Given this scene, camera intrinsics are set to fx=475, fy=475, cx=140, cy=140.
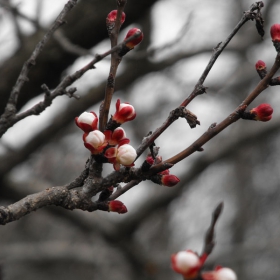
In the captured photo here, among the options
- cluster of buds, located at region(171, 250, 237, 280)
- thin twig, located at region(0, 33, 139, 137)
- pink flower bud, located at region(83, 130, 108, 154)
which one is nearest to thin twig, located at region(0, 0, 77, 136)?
thin twig, located at region(0, 33, 139, 137)

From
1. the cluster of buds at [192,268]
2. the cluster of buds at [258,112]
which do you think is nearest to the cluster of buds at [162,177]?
the cluster of buds at [258,112]

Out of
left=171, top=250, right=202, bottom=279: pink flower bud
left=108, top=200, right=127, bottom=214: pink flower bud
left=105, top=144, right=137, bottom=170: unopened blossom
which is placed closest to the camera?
left=171, top=250, right=202, bottom=279: pink flower bud

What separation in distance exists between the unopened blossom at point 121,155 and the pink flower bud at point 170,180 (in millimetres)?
110

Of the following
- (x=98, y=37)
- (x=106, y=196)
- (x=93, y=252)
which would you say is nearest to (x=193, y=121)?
(x=106, y=196)

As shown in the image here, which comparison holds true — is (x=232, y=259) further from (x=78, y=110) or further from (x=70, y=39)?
(x=70, y=39)

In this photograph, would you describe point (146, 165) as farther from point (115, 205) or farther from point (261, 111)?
point (261, 111)

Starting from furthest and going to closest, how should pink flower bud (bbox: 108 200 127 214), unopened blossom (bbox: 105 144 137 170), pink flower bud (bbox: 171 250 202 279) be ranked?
pink flower bud (bbox: 108 200 127 214), unopened blossom (bbox: 105 144 137 170), pink flower bud (bbox: 171 250 202 279)

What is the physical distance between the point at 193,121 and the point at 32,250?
5.03 metres

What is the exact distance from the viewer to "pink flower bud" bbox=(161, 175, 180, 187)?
1162 millimetres

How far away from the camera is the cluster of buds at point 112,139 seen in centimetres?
109

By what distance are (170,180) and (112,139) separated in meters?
0.17

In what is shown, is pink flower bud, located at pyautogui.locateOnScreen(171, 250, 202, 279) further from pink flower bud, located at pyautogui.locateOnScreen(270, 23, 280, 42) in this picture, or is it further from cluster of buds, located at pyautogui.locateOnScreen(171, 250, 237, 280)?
pink flower bud, located at pyautogui.locateOnScreen(270, 23, 280, 42)

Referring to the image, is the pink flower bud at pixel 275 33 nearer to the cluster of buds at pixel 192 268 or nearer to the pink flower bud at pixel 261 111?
the pink flower bud at pixel 261 111

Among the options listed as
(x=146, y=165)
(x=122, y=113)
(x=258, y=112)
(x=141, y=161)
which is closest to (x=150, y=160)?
(x=146, y=165)
